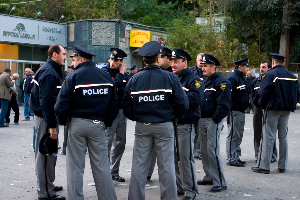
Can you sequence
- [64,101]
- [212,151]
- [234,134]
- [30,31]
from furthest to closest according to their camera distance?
[30,31], [234,134], [212,151], [64,101]

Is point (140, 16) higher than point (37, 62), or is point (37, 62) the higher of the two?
point (140, 16)

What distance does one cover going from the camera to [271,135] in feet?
25.3

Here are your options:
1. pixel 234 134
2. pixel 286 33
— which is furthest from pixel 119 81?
pixel 286 33

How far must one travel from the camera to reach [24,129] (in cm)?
1346

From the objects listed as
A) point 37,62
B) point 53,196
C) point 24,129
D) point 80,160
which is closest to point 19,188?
point 53,196

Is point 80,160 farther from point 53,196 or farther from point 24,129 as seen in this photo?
point 24,129

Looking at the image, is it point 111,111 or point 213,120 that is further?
point 213,120

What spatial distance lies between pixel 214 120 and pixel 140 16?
34035 mm

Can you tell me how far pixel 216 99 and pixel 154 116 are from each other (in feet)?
6.18

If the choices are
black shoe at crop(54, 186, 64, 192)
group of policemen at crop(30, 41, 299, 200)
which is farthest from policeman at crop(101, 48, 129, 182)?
black shoe at crop(54, 186, 64, 192)

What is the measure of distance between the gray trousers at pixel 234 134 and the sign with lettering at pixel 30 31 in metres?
17.1

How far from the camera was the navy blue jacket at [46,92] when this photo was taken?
212 inches

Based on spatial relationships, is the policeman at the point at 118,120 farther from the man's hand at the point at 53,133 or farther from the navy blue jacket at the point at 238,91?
the navy blue jacket at the point at 238,91

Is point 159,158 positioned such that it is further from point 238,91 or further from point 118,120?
point 238,91
